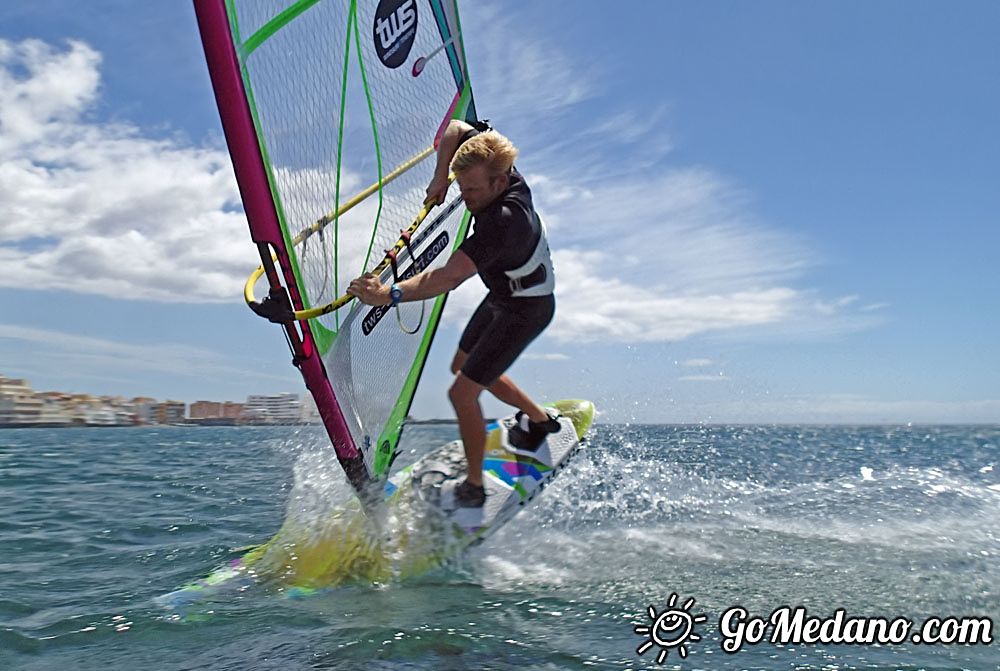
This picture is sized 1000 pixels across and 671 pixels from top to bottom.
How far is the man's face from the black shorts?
62 centimetres

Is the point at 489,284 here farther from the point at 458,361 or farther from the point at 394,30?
the point at 394,30

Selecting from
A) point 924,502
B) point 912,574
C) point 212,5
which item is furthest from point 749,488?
point 212,5

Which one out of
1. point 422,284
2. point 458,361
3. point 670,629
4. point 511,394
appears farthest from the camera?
point 511,394

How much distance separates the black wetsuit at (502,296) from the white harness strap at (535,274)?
28 millimetres

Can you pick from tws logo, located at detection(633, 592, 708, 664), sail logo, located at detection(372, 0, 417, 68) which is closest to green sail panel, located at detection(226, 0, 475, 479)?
sail logo, located at detection(372, 0, 417, 68)

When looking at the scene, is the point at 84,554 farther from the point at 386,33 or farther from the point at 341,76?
the point at 386,33

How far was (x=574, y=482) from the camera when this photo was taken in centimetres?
592

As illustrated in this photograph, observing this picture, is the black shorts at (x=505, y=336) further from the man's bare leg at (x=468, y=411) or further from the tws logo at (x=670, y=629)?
the tws logo at (x=670, y=629)

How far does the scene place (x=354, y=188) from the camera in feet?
12.9

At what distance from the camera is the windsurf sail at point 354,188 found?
10.1ft

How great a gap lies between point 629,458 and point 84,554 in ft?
17.8

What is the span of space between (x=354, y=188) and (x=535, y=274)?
1.04 m

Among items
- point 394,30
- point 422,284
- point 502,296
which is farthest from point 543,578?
point 394,30

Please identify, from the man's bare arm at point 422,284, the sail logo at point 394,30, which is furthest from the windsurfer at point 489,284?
the sail logo at point 394,30
